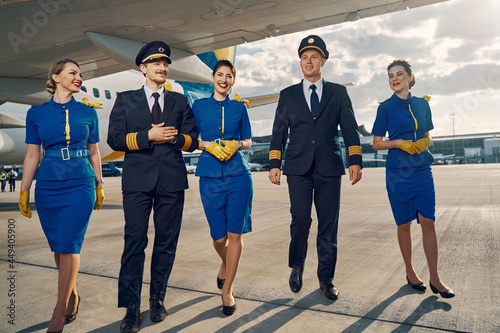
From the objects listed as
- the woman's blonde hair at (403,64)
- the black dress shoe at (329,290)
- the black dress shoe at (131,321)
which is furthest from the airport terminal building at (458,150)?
the black dress shoe at (131,321)

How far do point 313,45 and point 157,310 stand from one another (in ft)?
8.43

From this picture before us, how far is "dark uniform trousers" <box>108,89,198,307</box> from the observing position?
109 inches

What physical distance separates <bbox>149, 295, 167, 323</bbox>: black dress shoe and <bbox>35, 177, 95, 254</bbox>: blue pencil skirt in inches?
26.5

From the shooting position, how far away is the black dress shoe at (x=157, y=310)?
8.78 feet

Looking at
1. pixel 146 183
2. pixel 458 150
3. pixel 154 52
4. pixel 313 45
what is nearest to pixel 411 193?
pixel 313 45

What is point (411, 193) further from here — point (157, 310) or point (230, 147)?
point (157, 310)

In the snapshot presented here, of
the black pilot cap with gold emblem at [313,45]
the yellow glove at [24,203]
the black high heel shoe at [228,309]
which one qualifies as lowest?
the black high heel shoe at [228,309]

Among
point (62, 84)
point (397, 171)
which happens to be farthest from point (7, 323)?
point (397, 171)

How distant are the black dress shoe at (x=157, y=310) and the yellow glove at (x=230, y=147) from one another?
1.22m

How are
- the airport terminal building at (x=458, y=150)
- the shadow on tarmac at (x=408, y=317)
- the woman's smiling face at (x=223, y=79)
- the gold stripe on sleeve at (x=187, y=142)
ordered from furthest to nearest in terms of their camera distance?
1. the airport terminal building at (x=458, y=150)
2. the woman's smiling face at (x=223, y=79)
3. the gold stripe on sleeve at (x=187, y=142)
4. the shadow on tarmac at (x=408, y=317)

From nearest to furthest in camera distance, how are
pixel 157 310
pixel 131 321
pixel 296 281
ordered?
pixel 131 321 → pixel 157 310 → pixel 296 281

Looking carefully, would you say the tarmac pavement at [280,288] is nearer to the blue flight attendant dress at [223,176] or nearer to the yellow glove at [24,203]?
the blue flight attendant dress at [223,176]

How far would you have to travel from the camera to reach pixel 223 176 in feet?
10.4

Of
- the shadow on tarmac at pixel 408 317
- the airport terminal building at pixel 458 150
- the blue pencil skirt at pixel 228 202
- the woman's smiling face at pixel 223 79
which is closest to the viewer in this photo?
the shadow on tarmac at pixel 408 317
